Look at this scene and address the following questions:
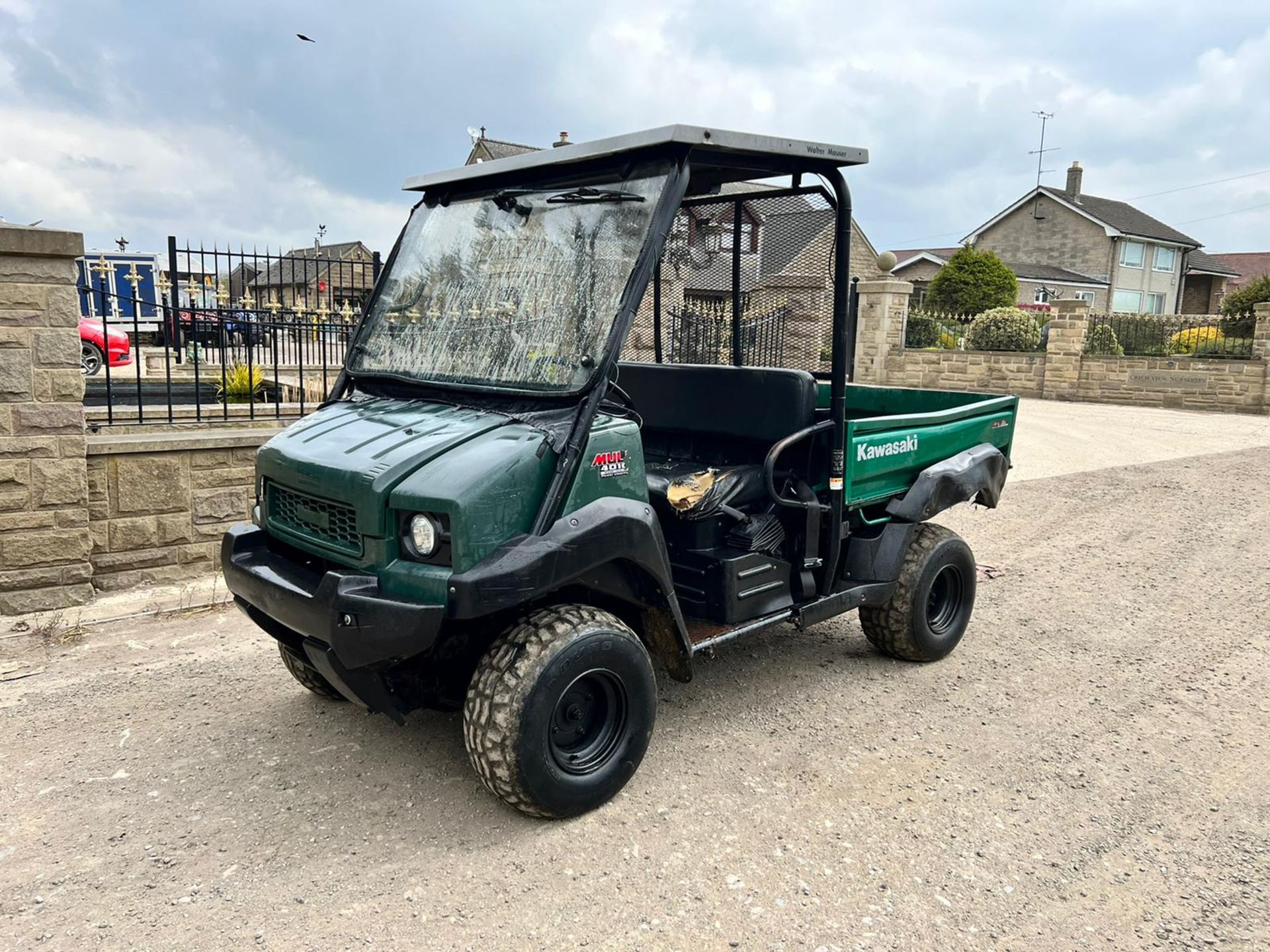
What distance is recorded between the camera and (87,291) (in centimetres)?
584

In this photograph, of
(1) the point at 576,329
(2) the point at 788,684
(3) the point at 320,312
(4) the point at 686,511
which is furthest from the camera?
(3) the point at 320,312

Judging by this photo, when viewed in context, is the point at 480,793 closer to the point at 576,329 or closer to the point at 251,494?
the point at 576,329

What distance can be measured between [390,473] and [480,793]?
1320 mm

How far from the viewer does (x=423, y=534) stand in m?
3.04

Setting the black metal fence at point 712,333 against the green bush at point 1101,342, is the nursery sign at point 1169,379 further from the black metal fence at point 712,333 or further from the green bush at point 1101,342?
the black metal fence at point 712,333

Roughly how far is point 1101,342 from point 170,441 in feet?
64.0

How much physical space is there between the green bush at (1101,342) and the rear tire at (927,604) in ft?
56.2

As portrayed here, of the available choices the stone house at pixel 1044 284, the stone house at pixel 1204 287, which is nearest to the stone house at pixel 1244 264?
the stone house at pixel 1204 287

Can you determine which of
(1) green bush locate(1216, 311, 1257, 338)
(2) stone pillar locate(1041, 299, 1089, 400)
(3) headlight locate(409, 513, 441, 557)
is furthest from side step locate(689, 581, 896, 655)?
(1) green bush locate(1216, 311, 1257, 338)

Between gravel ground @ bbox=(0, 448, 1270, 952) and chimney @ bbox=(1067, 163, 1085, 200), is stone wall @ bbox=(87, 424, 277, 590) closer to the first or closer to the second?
gravel ground @ bbox=(0, 448, 1270, 952)

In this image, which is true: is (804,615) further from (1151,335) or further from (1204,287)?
(1204,287)

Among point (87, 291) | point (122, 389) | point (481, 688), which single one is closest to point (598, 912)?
point (481, 688)

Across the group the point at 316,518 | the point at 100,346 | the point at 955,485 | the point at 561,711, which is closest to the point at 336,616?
the point at 316,518

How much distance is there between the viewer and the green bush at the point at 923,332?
22.0 meters
